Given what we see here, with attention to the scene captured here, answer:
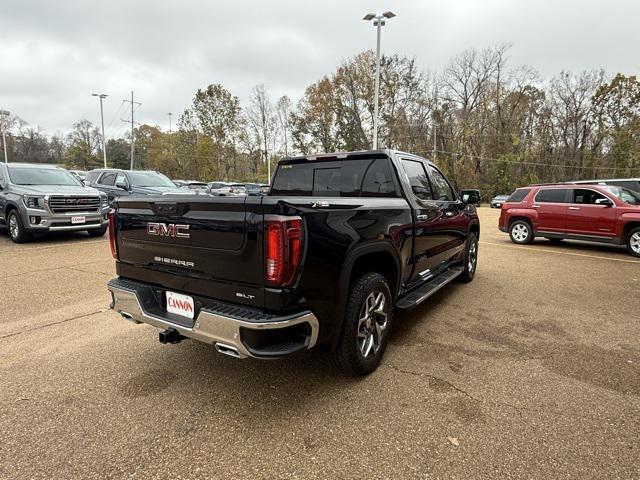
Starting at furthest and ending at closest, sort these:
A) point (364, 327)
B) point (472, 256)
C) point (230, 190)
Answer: point (230, 190)
point (472, 256)
point (364, 327)

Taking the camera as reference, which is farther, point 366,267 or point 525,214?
point 525,214

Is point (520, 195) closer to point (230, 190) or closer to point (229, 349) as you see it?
point (229, 349)

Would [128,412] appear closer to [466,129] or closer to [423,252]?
[423,252]

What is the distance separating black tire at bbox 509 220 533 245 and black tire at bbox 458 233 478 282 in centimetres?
491

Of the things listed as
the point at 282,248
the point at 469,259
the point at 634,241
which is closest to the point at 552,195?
the point at 634,241

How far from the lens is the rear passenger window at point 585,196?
8688 mm

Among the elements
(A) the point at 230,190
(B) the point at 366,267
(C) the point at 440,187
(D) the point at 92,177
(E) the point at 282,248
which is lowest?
(B) the point at 366,267

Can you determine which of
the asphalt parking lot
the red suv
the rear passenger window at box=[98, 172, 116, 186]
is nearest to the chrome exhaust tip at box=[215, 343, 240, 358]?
the asphalt parking lot

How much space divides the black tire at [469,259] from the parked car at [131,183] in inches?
352

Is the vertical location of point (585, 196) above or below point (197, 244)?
above

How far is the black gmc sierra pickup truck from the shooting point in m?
2.16

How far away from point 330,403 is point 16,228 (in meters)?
9.34

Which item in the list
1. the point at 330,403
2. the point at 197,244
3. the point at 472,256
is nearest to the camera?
the point at 197,244

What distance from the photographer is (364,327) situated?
288 centimetres
